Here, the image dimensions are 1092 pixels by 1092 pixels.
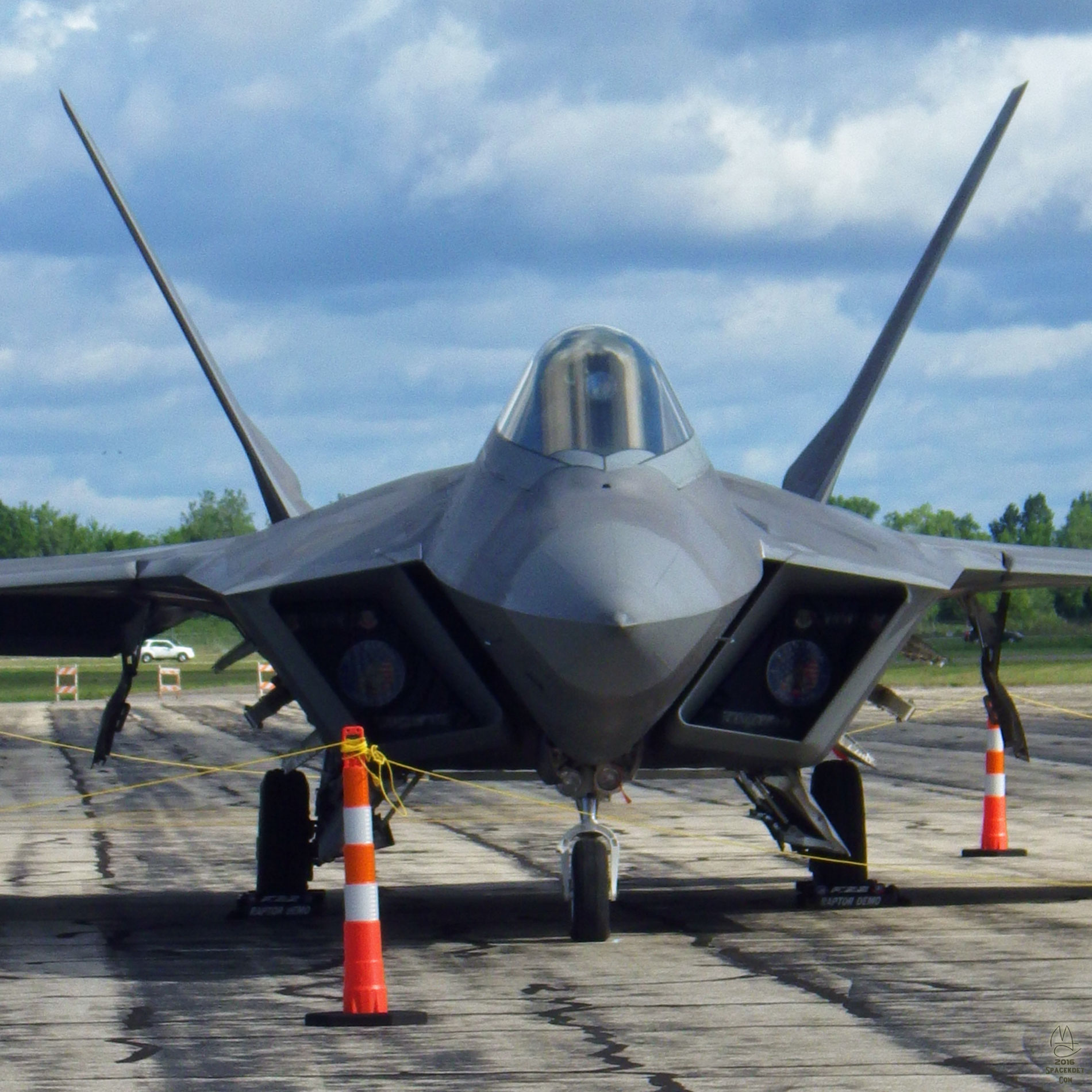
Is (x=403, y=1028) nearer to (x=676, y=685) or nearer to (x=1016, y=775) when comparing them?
(x=676, y=685)

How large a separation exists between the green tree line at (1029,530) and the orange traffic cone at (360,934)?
102974mm

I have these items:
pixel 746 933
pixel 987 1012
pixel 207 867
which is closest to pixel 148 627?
pixel 207 867

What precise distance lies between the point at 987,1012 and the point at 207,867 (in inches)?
275

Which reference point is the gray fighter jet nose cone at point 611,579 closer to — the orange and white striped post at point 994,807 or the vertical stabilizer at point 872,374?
the vertical stabilizer at point 872,374

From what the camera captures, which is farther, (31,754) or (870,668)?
(31,754)

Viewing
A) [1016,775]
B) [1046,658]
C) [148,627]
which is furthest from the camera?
[1046,658]

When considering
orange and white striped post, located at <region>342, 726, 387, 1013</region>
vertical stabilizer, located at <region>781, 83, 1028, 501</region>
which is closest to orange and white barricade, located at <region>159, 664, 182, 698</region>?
vertical stabilizer, located at <region>781, 83, 1028, 501</region>

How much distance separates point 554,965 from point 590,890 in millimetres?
420

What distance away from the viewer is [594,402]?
8.01 meters

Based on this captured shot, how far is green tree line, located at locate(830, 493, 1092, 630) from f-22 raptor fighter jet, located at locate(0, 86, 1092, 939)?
101m

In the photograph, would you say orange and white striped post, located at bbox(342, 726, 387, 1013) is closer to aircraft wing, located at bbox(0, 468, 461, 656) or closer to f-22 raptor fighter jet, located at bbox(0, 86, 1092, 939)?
f-22 raptor fighter jet, located at bbox(0, 86, 1092, 939)

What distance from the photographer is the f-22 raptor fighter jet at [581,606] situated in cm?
Answer: 701

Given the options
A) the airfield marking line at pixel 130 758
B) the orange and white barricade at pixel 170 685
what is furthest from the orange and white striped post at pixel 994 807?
the orange and white barricade at pixel 170 685

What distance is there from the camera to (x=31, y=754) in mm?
26562
